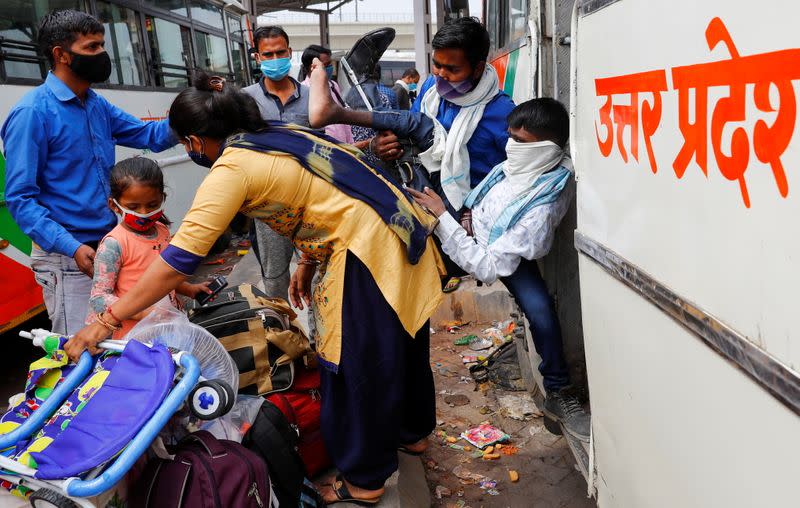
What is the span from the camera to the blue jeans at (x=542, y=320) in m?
2.65

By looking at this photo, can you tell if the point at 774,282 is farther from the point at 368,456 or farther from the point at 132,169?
the point at 132,169

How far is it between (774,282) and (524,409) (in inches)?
112

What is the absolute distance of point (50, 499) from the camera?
159cm

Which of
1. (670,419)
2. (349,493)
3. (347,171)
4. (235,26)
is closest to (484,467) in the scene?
(349,493)

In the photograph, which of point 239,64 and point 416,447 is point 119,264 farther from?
point 239,64

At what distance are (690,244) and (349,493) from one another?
5.86 feet

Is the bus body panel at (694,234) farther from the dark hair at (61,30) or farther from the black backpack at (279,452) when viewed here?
the dark hair at (61,30)

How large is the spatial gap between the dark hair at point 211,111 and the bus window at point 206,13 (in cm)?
659

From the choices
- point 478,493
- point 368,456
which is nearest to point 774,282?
point 368,456

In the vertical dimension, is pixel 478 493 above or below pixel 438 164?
below

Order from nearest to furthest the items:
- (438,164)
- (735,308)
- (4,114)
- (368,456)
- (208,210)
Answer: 1. (735,308)
2. (208,210)
3. (368,456)
4. (438,164)
5. (4,114)

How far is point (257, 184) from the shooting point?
6.45 ft

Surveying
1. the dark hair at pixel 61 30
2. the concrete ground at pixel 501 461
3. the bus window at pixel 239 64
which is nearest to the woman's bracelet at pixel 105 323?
the dark hair at pixel 61 30

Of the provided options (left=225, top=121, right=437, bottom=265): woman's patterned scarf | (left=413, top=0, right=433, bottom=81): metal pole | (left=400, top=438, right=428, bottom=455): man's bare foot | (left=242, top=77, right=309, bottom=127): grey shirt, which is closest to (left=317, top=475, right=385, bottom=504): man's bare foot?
(left=400, top=438, right=428, bottom=455): man's bare foot
